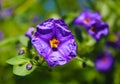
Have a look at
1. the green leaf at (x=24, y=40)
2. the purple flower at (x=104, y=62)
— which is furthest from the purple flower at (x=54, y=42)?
the purple flower at (x=104, y=62)

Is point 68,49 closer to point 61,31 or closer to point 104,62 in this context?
point 61,31

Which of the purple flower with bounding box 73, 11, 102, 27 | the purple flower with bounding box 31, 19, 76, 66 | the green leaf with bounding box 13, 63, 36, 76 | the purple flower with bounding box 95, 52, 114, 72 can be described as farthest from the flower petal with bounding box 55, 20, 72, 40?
the purple flower with bounding box 95, 52, 114, 72

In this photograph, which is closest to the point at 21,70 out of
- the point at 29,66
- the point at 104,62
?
the point at 29,66

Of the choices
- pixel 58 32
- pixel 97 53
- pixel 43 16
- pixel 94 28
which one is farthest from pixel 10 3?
pixel 58 32

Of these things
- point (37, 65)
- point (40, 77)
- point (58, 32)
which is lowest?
point (40, 77)

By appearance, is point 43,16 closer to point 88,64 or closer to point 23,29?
point 23,29
